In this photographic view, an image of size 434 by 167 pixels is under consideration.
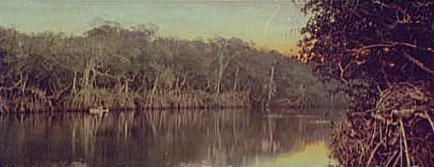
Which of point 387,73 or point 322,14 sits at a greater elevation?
point 322,14

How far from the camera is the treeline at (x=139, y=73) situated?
4597 cm

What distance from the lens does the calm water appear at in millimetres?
19547

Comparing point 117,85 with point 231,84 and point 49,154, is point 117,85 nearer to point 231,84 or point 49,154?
point 231,84

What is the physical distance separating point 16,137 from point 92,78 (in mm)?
25458

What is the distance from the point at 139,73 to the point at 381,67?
50.0m

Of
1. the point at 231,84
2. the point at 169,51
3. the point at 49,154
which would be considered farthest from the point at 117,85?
the point at 49,154

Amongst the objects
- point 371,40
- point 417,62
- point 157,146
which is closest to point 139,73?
point 157,146

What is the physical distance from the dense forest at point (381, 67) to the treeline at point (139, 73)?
24.6 meters

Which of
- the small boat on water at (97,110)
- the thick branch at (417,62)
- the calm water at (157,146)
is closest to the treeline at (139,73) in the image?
the small boat on water at (97,110)

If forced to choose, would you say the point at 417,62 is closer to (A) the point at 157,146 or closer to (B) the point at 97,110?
(A) the point at 157,146

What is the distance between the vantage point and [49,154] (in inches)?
805

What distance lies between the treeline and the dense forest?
2460 centimetres

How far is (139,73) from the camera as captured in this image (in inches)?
2340

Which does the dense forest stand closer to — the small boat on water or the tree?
the tree
